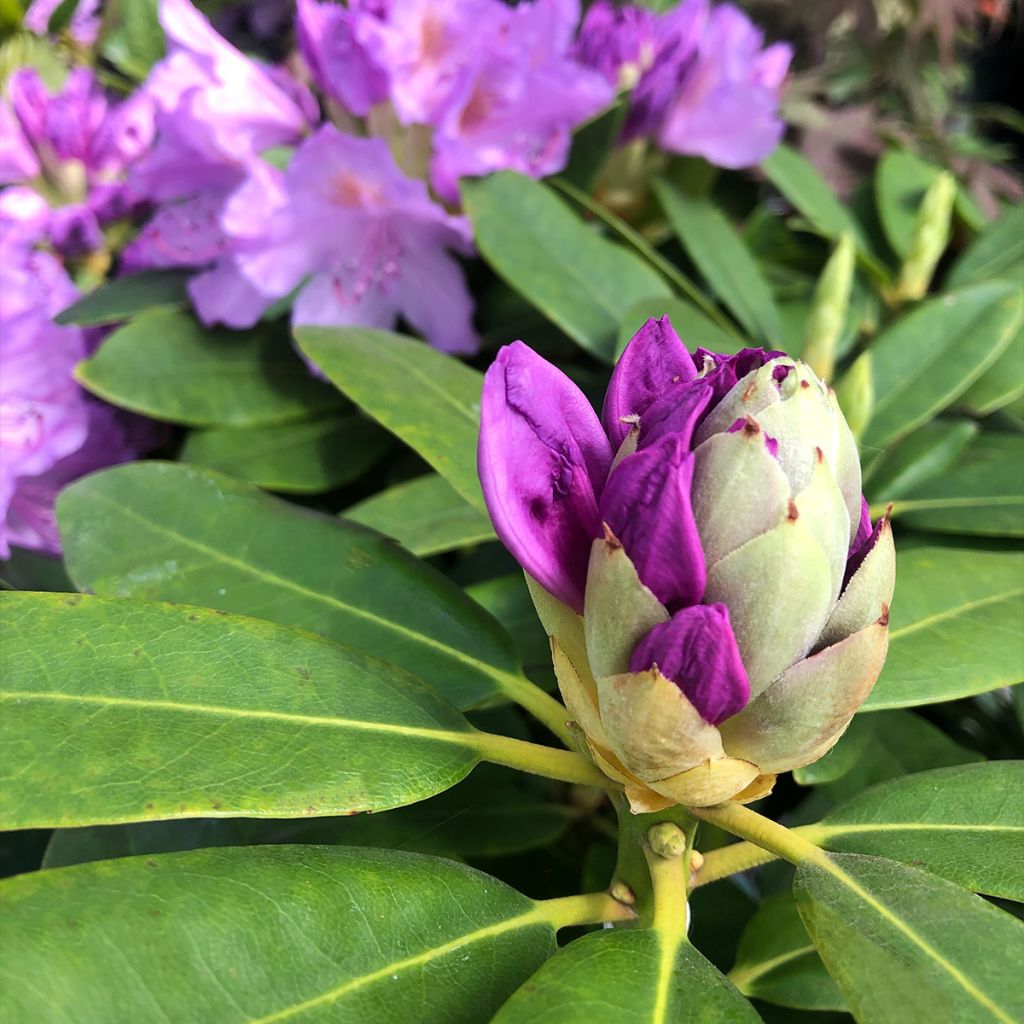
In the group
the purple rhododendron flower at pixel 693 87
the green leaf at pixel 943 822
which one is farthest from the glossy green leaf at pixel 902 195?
the green leaf at pixel 943 822

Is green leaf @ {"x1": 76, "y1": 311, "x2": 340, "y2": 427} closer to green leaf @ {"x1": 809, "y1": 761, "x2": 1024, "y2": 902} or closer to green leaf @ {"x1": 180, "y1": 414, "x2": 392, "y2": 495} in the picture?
green leaf @ {"x1": 180, "y1": 414, "x2": 392, "y2": 495}

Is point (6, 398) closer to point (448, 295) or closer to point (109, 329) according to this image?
point (109, 329)

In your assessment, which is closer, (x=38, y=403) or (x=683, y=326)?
(x=683, y=326)

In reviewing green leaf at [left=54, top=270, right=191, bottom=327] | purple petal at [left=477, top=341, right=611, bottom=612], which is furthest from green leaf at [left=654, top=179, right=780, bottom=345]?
purple petal at [left=477, top=341, right=611, bottom=612]

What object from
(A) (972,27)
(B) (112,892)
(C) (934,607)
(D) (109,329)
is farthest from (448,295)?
(A) (972,27)

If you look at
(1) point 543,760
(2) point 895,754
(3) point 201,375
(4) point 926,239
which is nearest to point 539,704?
(1) point 543,760

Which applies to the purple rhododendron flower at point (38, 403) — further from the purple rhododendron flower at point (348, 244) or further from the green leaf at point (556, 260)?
the green leaf at point (556, 260)

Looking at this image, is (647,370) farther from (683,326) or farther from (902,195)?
(902,195)
